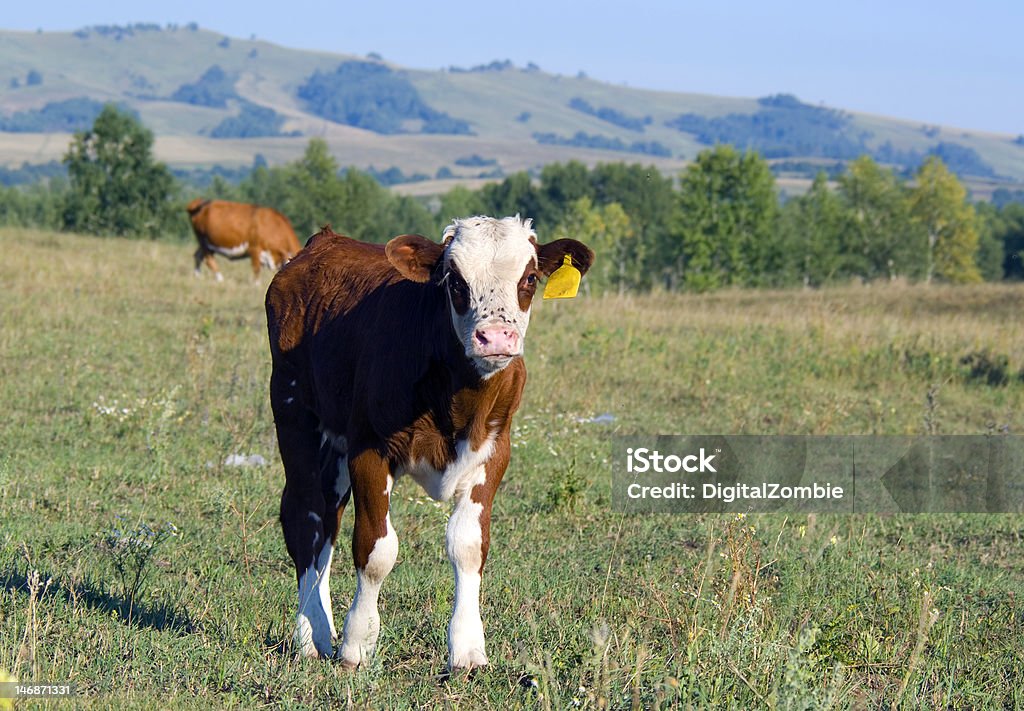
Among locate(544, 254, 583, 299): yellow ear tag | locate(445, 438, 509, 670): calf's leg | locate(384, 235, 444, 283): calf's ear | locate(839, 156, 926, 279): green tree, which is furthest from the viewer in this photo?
locate(839, 156, 926, 279): green tree

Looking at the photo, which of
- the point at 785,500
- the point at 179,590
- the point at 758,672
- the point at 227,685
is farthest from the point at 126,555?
the point at 785,500

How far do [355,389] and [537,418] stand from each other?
22.8 ft

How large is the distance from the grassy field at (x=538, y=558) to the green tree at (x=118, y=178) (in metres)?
38.5

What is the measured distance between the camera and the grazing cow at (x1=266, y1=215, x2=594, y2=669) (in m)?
5.75

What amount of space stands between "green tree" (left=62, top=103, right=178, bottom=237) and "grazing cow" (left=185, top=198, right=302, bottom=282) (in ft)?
83.2

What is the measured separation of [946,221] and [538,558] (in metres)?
93.0

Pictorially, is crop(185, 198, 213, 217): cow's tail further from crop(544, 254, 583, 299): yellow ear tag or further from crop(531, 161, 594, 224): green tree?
crop(531, 161, 594, 224): green tree

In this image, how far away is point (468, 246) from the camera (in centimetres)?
589

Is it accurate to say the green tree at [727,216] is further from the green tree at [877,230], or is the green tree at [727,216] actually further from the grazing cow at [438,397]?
the grazing cow at [438,397]

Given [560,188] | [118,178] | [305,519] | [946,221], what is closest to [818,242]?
[946,221]

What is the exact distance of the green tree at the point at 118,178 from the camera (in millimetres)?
53938

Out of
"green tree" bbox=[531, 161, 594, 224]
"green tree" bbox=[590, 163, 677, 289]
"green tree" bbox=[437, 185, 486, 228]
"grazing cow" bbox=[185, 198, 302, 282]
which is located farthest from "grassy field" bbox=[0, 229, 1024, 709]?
"green tree" bbox=[437, 185, 486, 228]

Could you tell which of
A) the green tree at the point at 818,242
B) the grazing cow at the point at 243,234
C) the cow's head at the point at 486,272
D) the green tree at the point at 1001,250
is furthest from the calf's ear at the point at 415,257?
the green tree at the point at 1001,250

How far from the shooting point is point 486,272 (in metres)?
5.79
